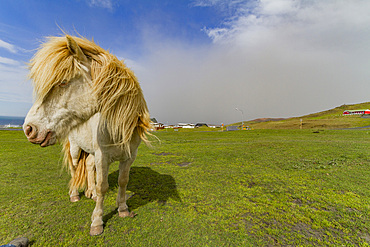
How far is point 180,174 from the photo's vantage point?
514cm

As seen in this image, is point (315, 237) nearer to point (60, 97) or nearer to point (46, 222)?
point (60, 97)

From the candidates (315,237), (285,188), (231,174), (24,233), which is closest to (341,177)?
(285,188)

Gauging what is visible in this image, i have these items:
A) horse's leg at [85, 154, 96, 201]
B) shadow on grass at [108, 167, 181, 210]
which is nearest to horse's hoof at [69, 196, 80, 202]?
horse's leg at [85, 154, 96, 201]

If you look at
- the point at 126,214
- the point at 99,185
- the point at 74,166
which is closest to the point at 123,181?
the point at 99,185

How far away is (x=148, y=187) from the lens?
4.11 metres

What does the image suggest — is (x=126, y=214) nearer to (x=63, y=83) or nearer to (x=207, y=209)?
(x=207, y=209)

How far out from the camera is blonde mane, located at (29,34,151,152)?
180 centimetres

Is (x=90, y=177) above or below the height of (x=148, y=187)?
above

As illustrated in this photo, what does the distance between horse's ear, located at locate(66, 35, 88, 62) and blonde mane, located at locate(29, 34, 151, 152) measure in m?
0.05

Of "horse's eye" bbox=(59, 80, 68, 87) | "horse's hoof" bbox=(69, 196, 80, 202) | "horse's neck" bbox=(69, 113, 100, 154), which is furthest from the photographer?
"horse's hoof" bbox=(69, 196, 80, 202)

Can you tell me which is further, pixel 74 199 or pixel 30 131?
pixel 74 199

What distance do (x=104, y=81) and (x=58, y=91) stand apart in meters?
0.53

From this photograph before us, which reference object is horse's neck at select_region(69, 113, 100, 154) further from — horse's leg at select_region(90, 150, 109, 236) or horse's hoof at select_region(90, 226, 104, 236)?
horse's hoof at select_region(90, 226, 104, 236)

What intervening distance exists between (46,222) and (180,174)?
3.34 m
